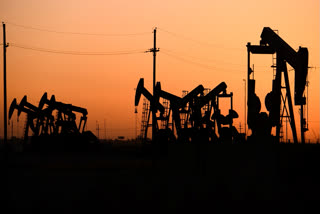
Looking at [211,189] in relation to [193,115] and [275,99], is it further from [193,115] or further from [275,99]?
[193,115]

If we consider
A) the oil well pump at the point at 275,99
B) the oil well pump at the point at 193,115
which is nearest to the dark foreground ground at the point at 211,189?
the oil well pump at the point at 275,99

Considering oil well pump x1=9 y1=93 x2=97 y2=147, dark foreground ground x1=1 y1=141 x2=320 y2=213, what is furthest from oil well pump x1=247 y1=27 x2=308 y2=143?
oil well pump x1=9 y1=93 x2=97 y2=147

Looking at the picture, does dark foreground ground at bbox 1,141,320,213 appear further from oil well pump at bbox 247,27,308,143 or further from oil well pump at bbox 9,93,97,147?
oil well pump at bbox 9,93,97,147

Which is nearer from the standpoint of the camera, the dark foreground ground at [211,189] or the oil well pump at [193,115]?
the dark foreground ground at [211,189]

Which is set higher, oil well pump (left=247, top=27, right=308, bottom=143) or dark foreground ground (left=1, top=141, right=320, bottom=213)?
oil well pump (left=247, top=27, right=308, bottom=143)

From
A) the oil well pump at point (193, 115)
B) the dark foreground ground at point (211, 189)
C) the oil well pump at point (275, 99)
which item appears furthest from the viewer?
the oil well pump at point (193, 115)

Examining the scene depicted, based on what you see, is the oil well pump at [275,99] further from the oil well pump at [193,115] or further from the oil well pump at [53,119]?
the oil well pump at [53,119]

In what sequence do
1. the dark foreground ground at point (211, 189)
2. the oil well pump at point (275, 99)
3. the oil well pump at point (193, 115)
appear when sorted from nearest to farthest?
the dark foreground ground at point (211, 189) → the oil well pump at point (275, 99) → the oil well pump at point (193, 115)

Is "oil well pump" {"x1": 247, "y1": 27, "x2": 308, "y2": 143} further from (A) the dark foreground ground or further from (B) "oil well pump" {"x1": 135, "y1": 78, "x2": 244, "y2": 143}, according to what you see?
(B) "oil well pump" {"x1": 135, "y1": 78, "x2": 244, "y2": 143}

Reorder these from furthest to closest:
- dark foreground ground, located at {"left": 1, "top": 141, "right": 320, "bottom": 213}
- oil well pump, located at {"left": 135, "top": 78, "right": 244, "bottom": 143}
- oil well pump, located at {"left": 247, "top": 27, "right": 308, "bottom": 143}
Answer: oil well pump, located at {"left": 135, "top": 78, "right": 244, "bottom": 143} → oil well pump, located at {"left": 247, "top": 27, "right": 308, "bottom": 143} → dark foreground ground, located at {"left": 1, "top": 141, "right": 320, "bottom": 213}

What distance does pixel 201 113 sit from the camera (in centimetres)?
3028

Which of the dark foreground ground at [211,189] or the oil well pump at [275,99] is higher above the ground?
the oil well pump at [275,99]

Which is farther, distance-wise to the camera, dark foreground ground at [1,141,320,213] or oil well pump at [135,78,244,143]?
oil well pump at [135,78,244,143]

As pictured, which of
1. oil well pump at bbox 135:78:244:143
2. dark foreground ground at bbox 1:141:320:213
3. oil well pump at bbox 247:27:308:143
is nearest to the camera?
dark foreground ground at bbox 1:141:320:213
